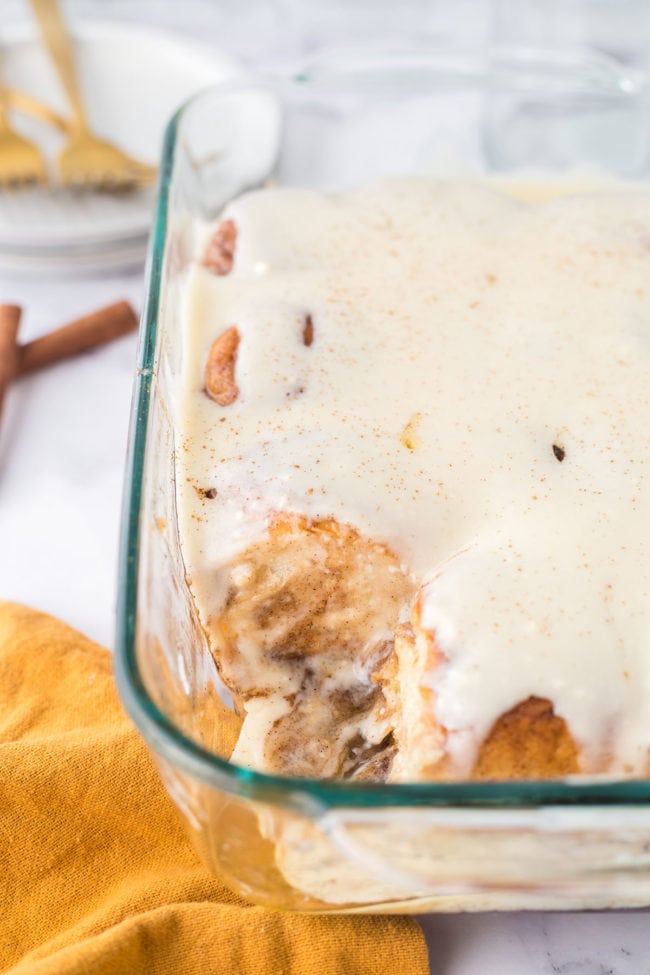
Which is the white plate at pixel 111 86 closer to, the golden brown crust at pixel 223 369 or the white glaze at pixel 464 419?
the white glaze at pixel 464 419

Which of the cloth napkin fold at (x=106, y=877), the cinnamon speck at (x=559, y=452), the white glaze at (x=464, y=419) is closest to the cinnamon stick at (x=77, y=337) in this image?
the white glaze at (x=464, y=419)

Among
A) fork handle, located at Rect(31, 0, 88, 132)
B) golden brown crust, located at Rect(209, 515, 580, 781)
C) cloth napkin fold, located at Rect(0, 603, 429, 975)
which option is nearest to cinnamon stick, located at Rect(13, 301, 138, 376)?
fork handle, located at Rect(31, 0, 88, 132)

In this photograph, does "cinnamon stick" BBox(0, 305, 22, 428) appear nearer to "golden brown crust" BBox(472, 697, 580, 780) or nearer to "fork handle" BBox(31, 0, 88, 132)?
"fork handle" BBox(31, 0, 88, 132)

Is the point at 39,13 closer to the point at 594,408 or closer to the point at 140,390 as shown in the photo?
the point at 140,390

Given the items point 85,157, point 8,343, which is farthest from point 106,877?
point 85,157

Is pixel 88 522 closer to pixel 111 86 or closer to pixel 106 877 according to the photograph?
pixel 106 877

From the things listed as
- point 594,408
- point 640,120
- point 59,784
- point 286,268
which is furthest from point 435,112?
point 59,784
